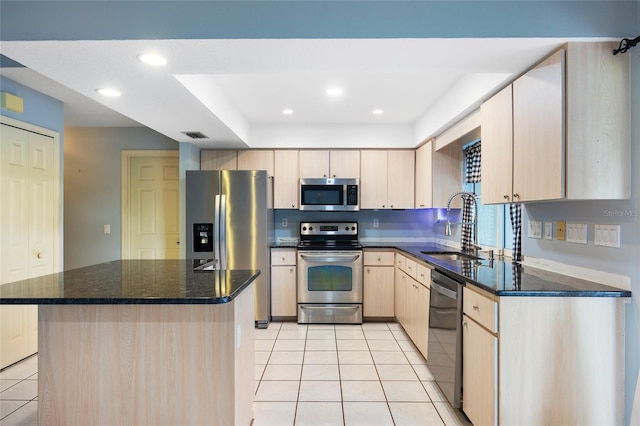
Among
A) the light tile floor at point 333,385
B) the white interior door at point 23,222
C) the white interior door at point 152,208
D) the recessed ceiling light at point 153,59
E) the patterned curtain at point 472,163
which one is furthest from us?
the white interior door at point 152,208

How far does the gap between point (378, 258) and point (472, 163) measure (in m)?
1.49

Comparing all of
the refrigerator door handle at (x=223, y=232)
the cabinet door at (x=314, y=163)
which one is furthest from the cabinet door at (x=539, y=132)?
the refrigerator door handle at (x=223, y=232)

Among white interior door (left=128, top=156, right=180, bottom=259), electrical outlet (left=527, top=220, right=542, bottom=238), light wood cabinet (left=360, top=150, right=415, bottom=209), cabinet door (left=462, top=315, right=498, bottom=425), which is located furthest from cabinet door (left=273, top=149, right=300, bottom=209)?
cabinet door (left=462, top=315, right=498, bottom=425)

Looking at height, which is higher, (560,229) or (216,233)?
(560,229)

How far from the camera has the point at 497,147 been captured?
89.7 inches

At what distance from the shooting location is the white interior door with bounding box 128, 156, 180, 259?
14.8 feet

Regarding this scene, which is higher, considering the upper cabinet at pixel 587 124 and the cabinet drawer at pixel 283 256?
the upper cabinet at pixel 587 124

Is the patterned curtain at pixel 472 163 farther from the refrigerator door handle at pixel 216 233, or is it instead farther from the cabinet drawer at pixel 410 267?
the refrigerator door handle at pixel 216 233

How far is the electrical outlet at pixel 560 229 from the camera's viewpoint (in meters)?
2.08

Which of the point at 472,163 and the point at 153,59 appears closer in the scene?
the point at 153,59

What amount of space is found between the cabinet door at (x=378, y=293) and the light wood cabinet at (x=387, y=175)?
89cm

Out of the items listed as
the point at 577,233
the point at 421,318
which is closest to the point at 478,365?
the point at 577,233

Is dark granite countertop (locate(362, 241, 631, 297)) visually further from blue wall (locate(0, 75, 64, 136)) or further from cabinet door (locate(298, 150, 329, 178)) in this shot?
blue wall (locate(0, 75, 64, 136))

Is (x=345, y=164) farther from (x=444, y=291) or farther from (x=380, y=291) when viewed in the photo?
(x=444, y=291)
